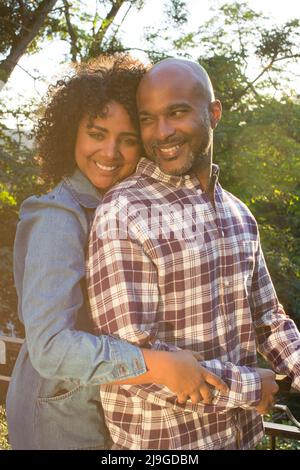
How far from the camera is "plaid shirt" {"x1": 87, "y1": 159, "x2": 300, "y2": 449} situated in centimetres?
159

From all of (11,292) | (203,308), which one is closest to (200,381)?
(203,308)

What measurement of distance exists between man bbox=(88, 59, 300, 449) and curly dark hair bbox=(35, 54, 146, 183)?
4.8 inches

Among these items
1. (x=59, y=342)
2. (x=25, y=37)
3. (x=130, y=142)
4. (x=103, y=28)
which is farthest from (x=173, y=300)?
(x=103, y=28)

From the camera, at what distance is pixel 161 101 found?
176 centimetres

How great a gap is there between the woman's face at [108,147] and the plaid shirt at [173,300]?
5.4 inches

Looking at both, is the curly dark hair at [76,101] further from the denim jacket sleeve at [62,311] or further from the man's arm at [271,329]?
the man's arm at [271,329]

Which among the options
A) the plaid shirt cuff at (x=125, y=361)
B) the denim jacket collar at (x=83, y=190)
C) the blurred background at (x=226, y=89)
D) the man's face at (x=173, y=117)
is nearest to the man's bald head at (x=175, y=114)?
the man's face at (x=173, y=117)

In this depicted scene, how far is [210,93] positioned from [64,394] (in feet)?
3.17

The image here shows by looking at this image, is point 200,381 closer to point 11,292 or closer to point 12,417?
point 12,417

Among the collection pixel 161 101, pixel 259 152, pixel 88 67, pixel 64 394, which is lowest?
pixel 64 394

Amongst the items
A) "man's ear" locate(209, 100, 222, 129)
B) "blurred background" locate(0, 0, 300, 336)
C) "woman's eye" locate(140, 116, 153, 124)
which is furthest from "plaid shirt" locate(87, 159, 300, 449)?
"blurred background" locate(0, 0, 300, 336)

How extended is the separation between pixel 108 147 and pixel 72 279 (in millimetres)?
483

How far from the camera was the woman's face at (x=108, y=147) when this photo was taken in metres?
1.90

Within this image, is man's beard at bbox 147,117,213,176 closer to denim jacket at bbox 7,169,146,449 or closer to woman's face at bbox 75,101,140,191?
woman's face at bbox 75,101,140,191
